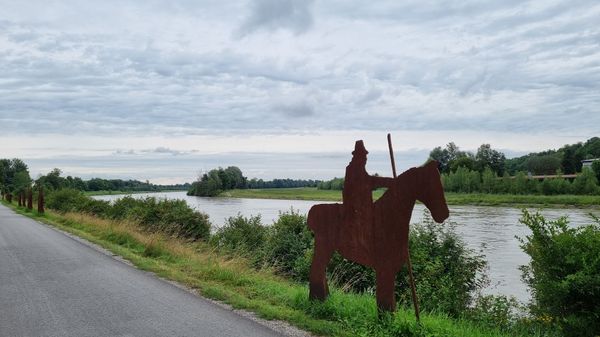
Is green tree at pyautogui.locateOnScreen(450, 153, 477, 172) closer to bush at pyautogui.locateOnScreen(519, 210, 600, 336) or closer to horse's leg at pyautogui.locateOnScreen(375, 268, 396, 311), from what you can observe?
bush at pyautogui.locateOnScreen(519, 210, 600, 336)

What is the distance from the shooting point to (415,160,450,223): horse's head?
6.25 m

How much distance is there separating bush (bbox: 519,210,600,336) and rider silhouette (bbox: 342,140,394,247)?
2446 millimetres

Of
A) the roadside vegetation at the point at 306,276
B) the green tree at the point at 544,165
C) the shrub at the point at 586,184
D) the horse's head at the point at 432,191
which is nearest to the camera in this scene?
the horse's head at the point at 432,191

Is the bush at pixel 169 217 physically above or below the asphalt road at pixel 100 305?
above

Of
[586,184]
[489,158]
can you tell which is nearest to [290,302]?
[586,184]

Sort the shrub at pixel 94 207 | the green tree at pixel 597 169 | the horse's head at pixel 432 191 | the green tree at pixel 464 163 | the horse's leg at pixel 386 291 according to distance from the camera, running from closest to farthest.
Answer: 1. the horse's head at pixel 432 191
2. the horse's leg at pixel 386 291
3. the shrub at pixel 94 207
4. the green tree at pixel 597 169
5. the green tree at pixel 464 163

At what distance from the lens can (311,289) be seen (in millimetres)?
7621

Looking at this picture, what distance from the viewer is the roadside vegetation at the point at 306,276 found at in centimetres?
678

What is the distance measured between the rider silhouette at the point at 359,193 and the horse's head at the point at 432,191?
55 centimetres

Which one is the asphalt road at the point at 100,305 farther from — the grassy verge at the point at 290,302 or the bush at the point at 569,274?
the bush at the point at 569,274

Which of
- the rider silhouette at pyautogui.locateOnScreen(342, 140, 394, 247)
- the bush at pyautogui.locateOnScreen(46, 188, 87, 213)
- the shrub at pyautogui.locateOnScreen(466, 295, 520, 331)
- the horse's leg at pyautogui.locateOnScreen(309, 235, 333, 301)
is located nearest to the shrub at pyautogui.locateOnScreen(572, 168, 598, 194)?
the bush at pyautogui.locateOnScreen(46, 188, 87, 213)

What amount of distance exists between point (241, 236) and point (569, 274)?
12.7 metres

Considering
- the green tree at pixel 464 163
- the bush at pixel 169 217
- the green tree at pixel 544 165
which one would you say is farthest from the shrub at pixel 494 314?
the green tree at pixel 544 165

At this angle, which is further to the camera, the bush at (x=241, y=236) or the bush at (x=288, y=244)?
the bush at (x=241, y=236)
